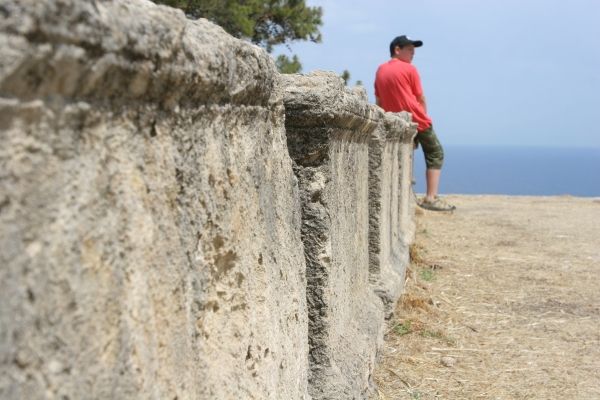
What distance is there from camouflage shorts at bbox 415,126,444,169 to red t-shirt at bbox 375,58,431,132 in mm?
911

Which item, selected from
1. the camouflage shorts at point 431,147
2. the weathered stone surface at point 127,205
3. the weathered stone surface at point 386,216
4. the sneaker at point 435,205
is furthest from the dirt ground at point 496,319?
the weathered stone surface at point 127,205

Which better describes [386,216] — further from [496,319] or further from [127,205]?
[127,205]

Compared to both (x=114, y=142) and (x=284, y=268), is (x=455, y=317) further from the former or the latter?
(x=114, y=142)

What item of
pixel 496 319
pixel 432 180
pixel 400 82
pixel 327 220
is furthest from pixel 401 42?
pixel 327 220

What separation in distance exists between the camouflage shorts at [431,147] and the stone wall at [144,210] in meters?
6.36

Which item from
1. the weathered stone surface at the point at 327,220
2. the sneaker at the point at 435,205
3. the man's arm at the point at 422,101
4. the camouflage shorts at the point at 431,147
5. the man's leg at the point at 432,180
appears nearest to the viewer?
the weathered stone surface at the point at 327,220

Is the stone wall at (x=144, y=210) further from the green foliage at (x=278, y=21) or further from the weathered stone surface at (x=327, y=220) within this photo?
the green foliage at (x=278, y=21)

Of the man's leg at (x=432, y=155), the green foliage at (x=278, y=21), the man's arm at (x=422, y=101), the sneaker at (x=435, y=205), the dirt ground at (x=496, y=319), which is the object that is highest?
the green foliage at (x=278, y=21)

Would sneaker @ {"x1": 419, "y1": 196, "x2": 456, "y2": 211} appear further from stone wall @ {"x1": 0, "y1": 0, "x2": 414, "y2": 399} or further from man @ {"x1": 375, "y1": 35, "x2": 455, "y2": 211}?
stone wall @ {"x1": 0, "y1": 0, "x2": 414, "y2": 399}

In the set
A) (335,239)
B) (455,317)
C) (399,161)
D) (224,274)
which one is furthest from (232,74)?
(399,161)

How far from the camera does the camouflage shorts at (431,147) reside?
8.46 metres

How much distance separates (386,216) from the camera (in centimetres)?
448

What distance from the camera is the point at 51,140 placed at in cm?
90

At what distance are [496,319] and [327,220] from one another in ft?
8.05
